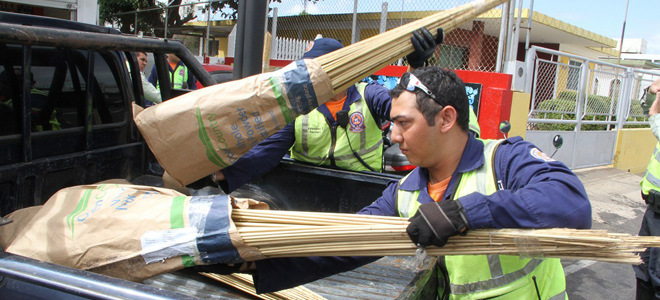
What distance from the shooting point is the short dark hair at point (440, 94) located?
181 cm

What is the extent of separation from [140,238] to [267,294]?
90 centimetres

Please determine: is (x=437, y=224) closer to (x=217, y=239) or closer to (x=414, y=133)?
(x=414, y=133)

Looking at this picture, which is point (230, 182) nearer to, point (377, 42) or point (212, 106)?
point (212, 106)

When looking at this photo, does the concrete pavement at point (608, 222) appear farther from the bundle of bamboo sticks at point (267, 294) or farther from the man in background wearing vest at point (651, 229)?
the bundle of bamboo sticks at point (267, 294)

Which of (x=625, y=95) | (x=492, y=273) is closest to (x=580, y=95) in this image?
(x=625, y=95)

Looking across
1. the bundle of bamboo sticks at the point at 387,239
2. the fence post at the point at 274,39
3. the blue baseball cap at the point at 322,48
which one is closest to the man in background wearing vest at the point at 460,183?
the bundle of bamboo sticks at the point at 387,239

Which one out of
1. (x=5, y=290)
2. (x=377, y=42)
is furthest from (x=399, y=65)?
(x=5, y=290)

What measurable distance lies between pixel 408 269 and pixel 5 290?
1.79 meters

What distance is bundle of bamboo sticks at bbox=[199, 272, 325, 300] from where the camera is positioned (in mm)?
2301

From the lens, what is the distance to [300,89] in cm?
188

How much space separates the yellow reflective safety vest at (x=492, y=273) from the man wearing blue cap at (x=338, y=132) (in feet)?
4.26

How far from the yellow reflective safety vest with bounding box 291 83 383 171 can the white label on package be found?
158 cm

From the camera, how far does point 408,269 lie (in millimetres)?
2623

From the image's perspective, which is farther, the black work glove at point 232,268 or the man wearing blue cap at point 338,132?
the man wearing blue cap at point 338,132
